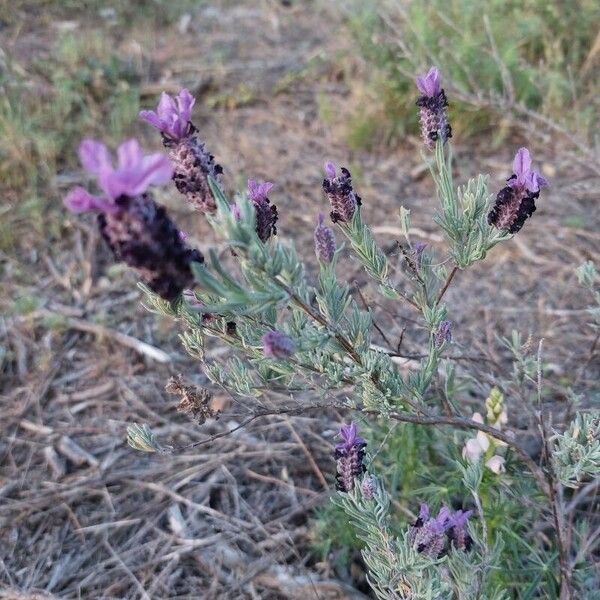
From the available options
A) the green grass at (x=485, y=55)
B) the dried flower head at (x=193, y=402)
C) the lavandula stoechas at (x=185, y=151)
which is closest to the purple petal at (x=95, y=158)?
the lavandula stoechas at (x=185, y=151)

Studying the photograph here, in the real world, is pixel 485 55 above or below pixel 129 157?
below

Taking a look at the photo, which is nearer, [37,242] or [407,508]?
[407,508]

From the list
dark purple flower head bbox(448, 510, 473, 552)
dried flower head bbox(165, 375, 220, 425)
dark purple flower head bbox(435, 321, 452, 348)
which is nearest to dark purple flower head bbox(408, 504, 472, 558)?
dark purple flower head bbox(448, 510, 473, 552)

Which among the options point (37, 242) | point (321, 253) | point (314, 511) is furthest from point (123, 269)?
point (321, 253)

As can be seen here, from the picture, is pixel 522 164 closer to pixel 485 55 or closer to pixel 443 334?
pixel 443 334

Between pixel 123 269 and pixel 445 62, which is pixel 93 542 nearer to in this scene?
pixel 123 269

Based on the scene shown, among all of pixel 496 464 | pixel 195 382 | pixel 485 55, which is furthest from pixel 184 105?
pixel 485 55
